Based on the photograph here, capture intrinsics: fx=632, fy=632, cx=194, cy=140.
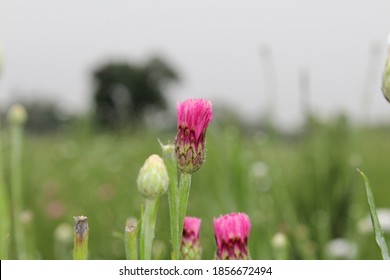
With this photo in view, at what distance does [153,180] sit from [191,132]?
0.11 ft

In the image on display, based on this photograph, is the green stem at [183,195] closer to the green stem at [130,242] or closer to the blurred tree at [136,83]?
the green stem at [130,242]

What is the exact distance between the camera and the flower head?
36cm

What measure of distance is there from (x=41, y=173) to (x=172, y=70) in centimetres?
1092

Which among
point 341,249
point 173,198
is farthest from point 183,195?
point 341,249

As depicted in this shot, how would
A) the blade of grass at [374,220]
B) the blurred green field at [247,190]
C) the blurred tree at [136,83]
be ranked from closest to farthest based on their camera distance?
the blade of grass at [374,220]
the blurred green field at [247,190]
the blurred tree at [136,83]

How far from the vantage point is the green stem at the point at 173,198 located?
0.28m

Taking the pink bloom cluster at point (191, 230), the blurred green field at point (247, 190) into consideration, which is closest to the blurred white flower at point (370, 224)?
the blurred green field at point (247, 190)

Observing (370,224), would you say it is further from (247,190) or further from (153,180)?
(153,180)

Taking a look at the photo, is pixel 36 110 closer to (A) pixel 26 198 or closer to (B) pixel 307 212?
(A) pixel 26 198

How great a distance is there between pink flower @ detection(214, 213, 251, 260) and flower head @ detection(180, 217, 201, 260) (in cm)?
2

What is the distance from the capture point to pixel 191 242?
0.36m

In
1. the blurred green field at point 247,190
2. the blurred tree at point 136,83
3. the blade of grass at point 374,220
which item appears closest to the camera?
the blade of grass at point 374,220

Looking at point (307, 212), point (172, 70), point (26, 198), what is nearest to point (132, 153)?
point (26, 198)

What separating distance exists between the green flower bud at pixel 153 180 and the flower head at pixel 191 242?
0.03m
